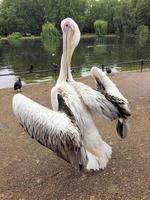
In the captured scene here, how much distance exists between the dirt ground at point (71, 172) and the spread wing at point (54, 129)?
569mm

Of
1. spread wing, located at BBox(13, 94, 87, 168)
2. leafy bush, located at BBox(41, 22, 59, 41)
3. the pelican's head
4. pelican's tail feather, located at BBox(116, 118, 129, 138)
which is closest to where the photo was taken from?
spread wing, located at BBox(13, 94, 87, 168)

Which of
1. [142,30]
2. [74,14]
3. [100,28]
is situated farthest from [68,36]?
[74,14]

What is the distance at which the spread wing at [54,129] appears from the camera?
13.7ft

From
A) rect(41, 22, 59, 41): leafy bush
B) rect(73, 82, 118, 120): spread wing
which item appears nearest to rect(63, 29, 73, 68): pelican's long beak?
rect(73, 82, 118, 120): spread wing

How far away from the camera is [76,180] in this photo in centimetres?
496

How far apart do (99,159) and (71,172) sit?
608 mm

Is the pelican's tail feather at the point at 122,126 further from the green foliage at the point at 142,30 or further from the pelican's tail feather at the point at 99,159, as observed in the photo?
the green foliage at the point at 142,30

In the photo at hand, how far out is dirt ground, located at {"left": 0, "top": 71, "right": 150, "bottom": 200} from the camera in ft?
15.3

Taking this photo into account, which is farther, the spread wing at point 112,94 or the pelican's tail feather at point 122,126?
the pelican's tail feather at point 122,126

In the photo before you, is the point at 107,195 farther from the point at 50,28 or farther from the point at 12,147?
the point at 50,28

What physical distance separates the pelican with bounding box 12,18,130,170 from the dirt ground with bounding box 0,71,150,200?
0.35 m

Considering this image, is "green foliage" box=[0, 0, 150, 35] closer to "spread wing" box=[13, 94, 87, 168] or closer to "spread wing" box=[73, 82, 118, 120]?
"spread wing" box=[73, 82, 118, 120]

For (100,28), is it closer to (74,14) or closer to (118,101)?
(74,14)

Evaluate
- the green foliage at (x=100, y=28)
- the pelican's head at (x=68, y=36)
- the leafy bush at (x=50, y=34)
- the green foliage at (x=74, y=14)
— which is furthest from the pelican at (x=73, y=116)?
the green foliage at (x=74, y=14)
